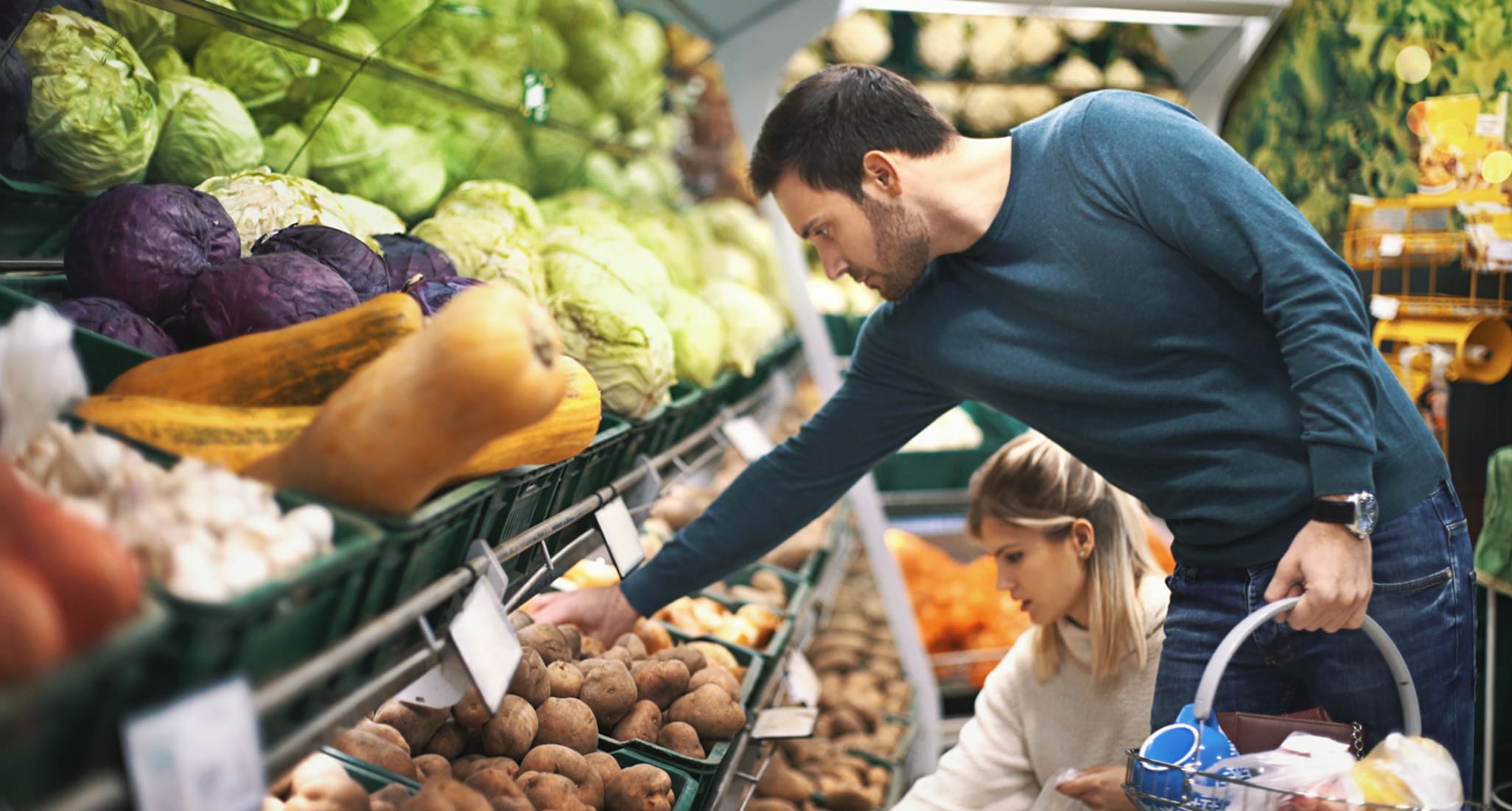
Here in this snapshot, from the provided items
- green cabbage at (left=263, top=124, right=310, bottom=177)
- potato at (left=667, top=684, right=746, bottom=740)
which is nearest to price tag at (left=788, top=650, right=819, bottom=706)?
potato at (left=667, top=684, right=746, bottom=740)

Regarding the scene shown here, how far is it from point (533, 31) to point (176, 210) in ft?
5.86

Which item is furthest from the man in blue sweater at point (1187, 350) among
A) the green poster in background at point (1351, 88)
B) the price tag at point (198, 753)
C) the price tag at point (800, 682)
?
the green poster in background at point (1351, 88)

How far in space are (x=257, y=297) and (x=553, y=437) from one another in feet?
1.23

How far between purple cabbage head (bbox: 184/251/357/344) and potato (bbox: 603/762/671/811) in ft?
2.56

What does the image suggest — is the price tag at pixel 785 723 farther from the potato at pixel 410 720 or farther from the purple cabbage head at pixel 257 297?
the purple cabbage head at pixel 257 297

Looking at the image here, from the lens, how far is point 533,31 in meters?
2.95

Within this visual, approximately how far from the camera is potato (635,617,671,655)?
2.19 meters

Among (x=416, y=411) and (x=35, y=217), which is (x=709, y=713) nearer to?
(x=416, y=411)

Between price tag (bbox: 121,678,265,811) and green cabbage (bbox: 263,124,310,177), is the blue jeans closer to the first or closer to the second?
price tag (bbox: 121,678,265,811)

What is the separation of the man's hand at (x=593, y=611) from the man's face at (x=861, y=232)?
0.77 m

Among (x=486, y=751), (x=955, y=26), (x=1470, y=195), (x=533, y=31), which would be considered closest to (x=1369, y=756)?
(x=486, y=751)

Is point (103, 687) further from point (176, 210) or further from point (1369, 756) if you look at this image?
point (1369, 756)

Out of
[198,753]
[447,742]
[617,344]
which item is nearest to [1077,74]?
[617,344]

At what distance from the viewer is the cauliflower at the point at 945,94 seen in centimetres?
432
